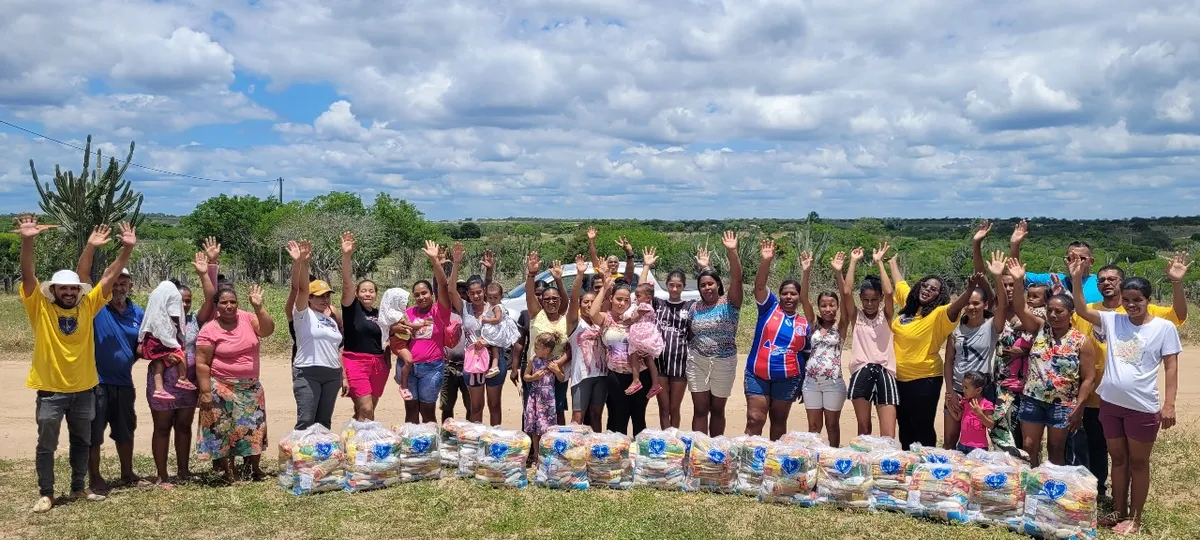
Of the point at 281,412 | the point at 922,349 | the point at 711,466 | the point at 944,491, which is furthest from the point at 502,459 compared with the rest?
the point at 281,412

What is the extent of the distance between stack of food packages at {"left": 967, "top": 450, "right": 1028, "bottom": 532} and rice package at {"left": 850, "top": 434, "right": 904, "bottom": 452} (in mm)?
564

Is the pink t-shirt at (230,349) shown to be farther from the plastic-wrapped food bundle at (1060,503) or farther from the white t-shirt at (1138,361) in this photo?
the white t-shirt at (1138,361)

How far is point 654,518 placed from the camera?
5691mm

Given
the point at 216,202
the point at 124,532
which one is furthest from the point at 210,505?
the point at 216,202

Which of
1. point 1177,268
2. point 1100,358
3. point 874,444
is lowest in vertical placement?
point 874,444

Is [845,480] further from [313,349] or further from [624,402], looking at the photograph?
[313,349]

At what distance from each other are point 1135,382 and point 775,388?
90.7 inches

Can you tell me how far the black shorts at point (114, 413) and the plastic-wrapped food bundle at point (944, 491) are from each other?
213 inches

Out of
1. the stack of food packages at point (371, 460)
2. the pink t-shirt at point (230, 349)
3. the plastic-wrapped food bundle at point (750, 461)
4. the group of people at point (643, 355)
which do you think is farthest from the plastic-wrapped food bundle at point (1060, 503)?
the pink t-shirt at point (230, 349)

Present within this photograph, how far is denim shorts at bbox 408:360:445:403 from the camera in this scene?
23.1 feet

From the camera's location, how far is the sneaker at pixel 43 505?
5895 mm

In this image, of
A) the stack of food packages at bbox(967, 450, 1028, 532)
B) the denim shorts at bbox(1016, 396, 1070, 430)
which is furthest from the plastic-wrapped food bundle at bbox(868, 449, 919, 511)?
the denim shorts at bbox(1016, 396, 1070, 430)

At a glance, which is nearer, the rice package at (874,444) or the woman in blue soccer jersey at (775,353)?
the rice package at (874,444)

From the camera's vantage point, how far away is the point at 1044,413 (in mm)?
5941
